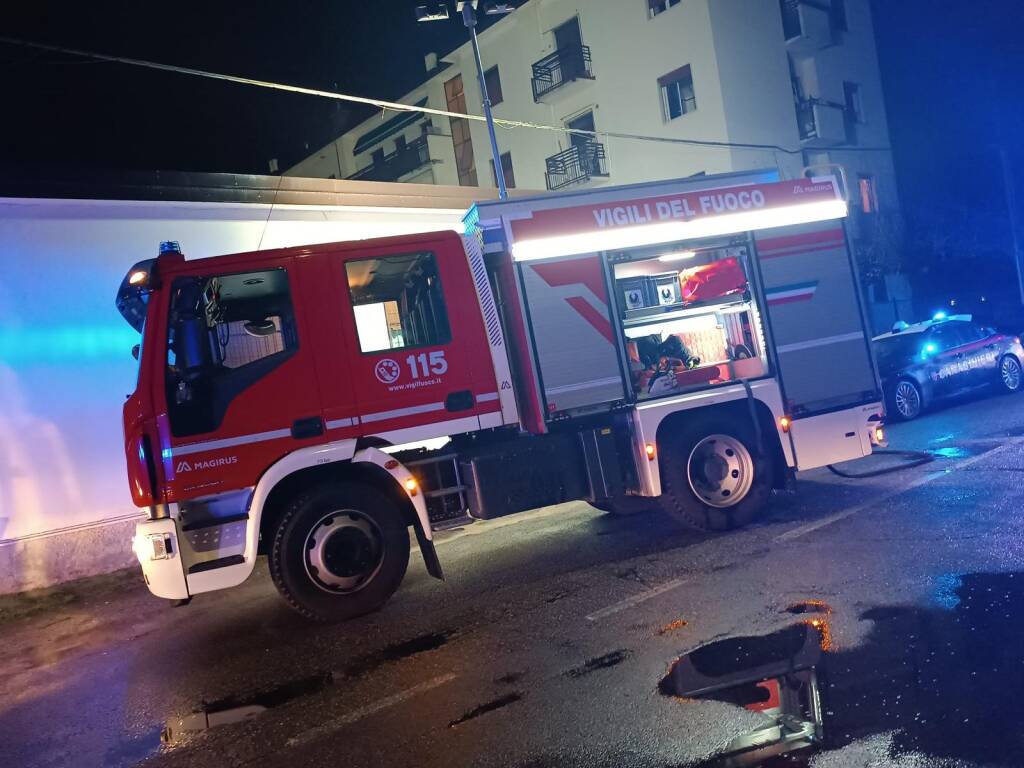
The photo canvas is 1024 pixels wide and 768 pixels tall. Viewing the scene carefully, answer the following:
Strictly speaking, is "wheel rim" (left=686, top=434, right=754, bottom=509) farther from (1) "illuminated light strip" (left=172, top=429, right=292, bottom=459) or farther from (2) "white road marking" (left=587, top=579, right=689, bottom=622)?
(1) "illuminated light strip" (left=172, top=429, right=292, bottom=459)

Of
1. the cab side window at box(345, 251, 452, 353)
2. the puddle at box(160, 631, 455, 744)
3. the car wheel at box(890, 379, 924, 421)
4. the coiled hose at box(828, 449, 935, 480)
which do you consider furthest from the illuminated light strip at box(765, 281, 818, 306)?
the car wheel at box(890, 379, 924, 421)

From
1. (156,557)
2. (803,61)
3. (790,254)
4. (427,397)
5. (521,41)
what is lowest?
(156,557)

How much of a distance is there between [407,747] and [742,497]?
4.38 meters

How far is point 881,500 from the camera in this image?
23.8 ft

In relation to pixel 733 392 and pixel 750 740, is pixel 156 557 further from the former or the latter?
pixel 733 392

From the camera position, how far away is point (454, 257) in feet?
20.5

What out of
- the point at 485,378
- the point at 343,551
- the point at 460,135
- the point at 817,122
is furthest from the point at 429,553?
the point at 460,135

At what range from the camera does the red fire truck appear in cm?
556

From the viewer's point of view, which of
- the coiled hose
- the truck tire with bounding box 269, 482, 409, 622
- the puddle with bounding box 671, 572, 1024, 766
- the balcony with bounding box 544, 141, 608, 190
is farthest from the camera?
the balcony with bounding box 544, 141, 608, 190

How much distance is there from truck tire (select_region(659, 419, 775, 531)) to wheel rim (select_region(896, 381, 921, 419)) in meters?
6.62

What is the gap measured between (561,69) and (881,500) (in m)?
22.1

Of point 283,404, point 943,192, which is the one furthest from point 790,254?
point 943,192

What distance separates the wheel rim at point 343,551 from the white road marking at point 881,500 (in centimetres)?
330

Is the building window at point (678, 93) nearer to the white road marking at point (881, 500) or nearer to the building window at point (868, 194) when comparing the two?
the building window at point (868, 194)
